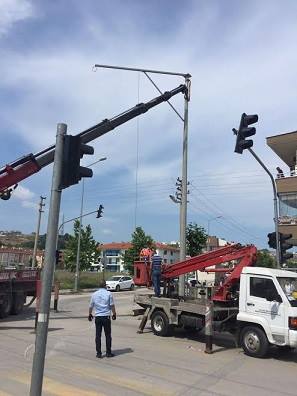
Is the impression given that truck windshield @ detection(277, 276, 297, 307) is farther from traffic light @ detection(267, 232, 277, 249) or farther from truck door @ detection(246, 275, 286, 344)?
traffic light @ detection(267, 232, 277, 249)

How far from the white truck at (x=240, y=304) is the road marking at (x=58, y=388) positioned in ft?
17.1

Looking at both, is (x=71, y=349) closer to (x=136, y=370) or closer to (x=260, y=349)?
(x=136, y=370)

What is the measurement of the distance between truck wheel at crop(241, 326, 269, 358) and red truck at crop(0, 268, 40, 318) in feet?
33.0

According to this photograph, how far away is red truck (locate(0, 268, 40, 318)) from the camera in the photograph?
64.7 feet

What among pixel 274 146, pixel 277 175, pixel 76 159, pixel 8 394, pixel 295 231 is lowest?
pixel 8 394

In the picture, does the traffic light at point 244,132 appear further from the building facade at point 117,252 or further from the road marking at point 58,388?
the building facade at point 117,252

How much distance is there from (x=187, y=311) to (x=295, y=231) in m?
21.4

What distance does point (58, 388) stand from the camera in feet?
27.6

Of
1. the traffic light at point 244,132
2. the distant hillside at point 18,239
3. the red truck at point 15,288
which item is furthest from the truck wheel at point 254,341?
the distant hillside at point 18,239

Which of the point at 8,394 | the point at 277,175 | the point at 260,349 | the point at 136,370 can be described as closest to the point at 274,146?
the point at 277,175

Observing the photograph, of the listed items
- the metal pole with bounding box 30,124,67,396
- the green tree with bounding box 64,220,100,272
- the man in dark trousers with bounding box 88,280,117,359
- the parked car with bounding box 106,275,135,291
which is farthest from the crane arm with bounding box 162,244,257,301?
the green tree with bounding box 64,220,100,272

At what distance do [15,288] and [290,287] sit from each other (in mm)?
11542

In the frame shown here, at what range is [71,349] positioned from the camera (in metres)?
12.5

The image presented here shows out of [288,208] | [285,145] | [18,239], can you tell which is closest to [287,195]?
[288,208]
